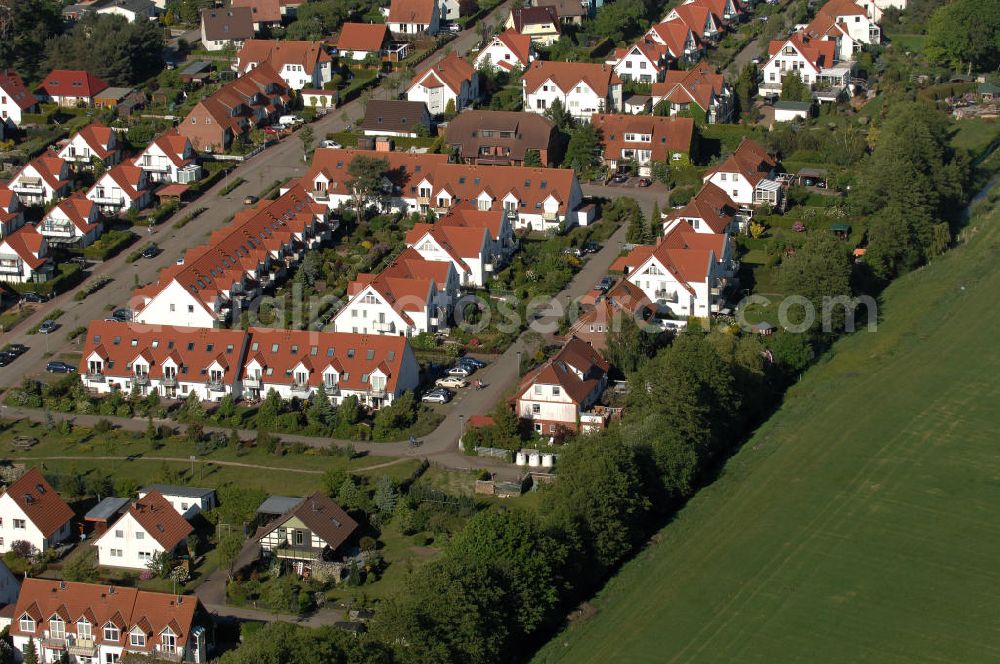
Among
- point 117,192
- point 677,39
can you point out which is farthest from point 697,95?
point 117,192

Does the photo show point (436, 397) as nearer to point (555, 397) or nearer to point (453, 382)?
point (453, 382)

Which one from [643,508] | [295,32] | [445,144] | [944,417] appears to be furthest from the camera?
[295,32]

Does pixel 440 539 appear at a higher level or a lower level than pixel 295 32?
lower

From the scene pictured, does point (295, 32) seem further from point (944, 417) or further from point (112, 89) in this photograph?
point (944, 417)

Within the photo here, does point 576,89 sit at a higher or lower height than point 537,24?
lower

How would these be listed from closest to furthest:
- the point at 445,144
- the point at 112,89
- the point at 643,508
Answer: the point at 643,508 < the point at 445,144 < the point at 112,89

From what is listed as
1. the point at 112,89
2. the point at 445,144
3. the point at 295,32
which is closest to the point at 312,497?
the point at 445,144
